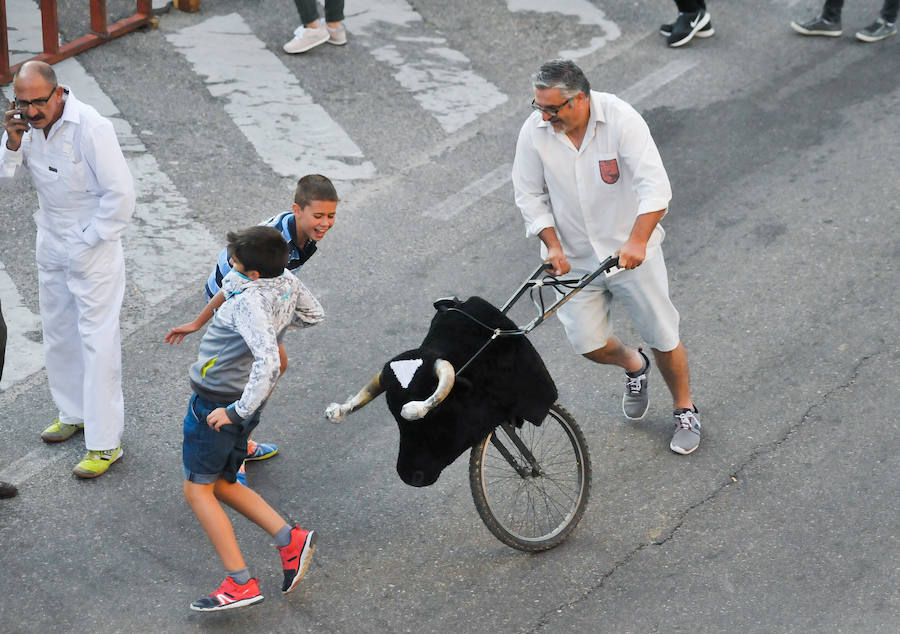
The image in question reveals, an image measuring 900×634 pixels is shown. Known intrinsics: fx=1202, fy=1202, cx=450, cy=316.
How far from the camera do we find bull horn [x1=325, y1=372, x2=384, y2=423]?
15.8 ft

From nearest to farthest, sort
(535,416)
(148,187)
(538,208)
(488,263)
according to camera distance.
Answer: (535,416), (538,208), (488,263), (148,187)

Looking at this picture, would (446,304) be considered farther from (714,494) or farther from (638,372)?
(714,494)

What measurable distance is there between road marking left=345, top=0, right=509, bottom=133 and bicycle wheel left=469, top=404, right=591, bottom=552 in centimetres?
421

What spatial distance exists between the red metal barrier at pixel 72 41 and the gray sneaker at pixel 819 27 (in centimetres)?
563

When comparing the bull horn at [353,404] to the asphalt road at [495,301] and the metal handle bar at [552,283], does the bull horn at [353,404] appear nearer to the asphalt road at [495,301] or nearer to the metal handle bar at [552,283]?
the metal handle bar at [552,283]

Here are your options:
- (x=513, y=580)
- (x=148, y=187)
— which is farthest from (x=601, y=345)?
(x=148, y=187)

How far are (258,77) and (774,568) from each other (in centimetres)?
616

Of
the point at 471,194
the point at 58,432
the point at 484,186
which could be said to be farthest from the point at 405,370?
the point at 484,186

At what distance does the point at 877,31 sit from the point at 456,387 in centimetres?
730

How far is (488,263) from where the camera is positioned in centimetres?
766

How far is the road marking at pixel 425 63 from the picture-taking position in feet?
31.3

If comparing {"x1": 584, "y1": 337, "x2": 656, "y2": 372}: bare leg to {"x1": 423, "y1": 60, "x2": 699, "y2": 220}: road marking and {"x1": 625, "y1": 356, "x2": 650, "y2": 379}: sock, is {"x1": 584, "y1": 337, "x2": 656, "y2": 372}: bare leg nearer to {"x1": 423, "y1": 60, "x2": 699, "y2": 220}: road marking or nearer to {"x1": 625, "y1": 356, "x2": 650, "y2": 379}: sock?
{"x1": 625, "y1": 356, "x2": 650, "y2": 379}: sock

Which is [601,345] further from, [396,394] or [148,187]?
[148,187]

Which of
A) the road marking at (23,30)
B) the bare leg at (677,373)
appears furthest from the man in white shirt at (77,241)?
the road marking at (23,30)
